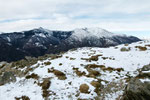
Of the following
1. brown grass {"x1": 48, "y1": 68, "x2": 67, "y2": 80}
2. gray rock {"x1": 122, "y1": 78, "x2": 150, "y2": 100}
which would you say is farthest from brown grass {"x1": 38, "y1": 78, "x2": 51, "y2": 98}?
gray rock {"x1": 122, "y1": 78, "x2": 150, "y2": 100}

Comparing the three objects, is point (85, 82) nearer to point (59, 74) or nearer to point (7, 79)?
point (59, 74)

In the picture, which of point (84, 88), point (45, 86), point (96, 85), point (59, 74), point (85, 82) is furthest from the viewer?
point (59, 74)

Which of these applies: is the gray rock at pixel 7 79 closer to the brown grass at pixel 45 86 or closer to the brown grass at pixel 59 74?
the brown grass at pixel 45 86

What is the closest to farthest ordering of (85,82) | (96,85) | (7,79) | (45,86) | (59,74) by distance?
1. (96,85)
2. (45,86)
3. (85,82)
4. (59,74)
5. (7,79)

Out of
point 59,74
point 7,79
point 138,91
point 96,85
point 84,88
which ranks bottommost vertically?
point 7,79

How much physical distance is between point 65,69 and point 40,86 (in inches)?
243

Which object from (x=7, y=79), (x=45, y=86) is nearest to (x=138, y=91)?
(x=45, y=86)

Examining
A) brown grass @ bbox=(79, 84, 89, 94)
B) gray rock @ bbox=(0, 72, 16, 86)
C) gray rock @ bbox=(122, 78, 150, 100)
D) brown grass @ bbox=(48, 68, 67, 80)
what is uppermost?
gray rock @ bbox=(122, 78, 150, 100)

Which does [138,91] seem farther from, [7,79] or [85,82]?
[7,79]

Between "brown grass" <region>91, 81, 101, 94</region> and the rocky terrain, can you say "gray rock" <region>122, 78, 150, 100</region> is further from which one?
"brown grass" <region>91, 81, 101, 94</region>

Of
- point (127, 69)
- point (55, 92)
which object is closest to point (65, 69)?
point (55, 92)

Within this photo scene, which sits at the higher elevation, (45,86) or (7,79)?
(45,86)

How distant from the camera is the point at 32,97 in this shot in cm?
1742

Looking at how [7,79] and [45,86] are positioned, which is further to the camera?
[7,79]
